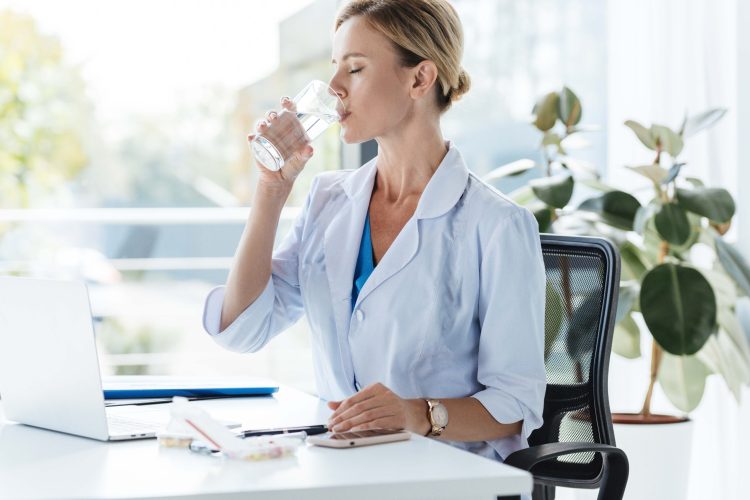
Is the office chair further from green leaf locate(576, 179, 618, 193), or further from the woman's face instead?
green leaf locate(576, 179, 618, 193)

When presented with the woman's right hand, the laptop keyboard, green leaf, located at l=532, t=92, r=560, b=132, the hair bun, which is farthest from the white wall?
the laptop keyboard

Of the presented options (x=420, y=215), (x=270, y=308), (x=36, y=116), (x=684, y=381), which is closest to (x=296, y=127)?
(x=420, y=215)

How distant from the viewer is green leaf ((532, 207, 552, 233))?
2707mm

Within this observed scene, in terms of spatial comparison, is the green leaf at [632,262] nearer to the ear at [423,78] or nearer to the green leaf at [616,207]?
the green leaf at [616,207]

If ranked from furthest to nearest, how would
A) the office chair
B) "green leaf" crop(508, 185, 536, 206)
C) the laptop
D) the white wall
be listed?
1. the white wall
2. "green leaf" crop(508, 185, 536, 206)
3. the office chair
4. the laptop

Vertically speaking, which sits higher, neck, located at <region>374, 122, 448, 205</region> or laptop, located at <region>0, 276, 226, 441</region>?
neck, located at <region>374, 122, 448, 205</region>

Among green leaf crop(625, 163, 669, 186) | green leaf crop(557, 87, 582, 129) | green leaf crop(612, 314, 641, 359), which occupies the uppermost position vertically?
green leaf crop(557, 87, 582, 129)

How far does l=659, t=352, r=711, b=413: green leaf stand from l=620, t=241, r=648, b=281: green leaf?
0.93ft

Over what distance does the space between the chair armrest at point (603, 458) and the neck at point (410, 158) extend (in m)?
0.57

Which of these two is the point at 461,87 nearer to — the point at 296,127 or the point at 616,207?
the point at 296,127

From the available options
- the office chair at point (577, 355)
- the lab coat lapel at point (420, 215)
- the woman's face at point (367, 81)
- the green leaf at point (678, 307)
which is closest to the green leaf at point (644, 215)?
the green leaf at point (678, 307)

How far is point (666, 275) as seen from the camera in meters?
2.60

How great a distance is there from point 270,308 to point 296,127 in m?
0.44

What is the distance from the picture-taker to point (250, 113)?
15.4 ft
